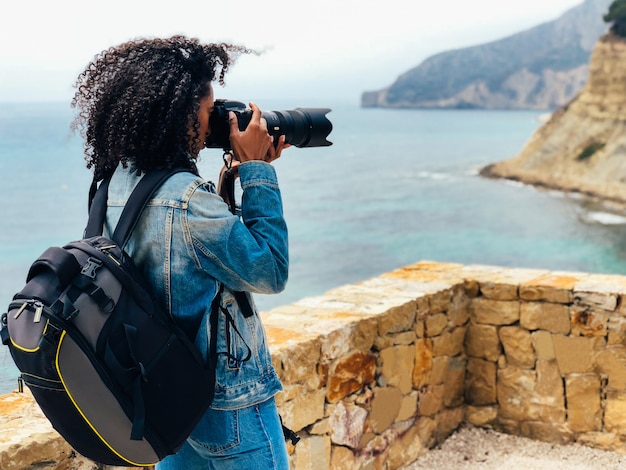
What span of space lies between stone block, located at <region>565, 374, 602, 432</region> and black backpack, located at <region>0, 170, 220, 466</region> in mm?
2753

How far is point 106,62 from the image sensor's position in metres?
1.47

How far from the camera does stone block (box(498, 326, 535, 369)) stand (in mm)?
3768

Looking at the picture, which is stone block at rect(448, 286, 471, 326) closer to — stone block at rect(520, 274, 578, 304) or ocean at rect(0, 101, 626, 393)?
stone block at rect(520, 274, 578, 304)

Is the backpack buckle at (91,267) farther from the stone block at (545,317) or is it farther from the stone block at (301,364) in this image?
the stone block at (545,317)

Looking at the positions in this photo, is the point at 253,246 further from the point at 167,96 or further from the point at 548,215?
the point at 548,215

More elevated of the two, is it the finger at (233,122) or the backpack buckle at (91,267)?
the finger at (233,122)

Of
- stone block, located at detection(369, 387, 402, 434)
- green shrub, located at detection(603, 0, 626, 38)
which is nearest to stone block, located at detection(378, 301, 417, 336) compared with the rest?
stone block, located at detection(369, 387, 402, 434)

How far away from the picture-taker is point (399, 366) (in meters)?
3.44

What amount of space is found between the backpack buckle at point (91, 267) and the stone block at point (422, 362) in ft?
7.94

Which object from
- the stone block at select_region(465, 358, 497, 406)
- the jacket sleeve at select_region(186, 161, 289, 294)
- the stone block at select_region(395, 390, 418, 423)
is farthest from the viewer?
the stone block at select_region(465, 358, 497, 406)

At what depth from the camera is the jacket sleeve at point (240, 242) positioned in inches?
54.2

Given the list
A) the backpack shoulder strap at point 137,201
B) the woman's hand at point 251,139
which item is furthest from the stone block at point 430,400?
the backpack shoulder strap at point 137,201

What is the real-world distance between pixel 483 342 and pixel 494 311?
18 cm

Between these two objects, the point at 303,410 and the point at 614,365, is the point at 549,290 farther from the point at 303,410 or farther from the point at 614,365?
the point at 303,410
